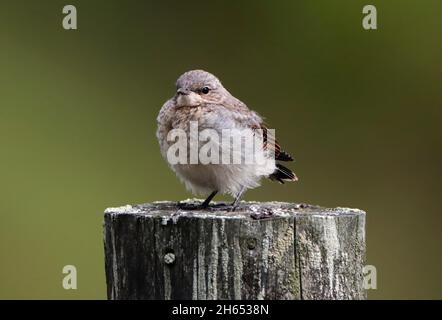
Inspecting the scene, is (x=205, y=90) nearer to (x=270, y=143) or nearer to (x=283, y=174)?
(x=270, y=143)

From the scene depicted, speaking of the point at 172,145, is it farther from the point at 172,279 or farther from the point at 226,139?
the point at 172,279

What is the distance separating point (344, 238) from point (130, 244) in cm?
130

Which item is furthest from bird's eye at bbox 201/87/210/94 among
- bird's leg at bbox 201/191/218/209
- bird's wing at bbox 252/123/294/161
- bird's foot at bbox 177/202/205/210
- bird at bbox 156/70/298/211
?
bird's foot at bbox 177/202/205/210

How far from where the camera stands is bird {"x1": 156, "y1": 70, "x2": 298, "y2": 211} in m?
6.71

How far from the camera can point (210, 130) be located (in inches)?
263

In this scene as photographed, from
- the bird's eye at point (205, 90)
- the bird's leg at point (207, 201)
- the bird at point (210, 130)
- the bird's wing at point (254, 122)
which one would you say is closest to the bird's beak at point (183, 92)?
the bird at point (210, 130)

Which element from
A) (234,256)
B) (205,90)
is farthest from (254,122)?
(234,256)

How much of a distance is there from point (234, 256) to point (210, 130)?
2.00 meters

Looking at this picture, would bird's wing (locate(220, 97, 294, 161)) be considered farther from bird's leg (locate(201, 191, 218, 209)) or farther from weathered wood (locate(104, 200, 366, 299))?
weathered wood (locate(104, 200, 366, 299))

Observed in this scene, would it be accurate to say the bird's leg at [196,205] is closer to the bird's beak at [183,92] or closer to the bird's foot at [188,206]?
the bird's foot at [188,206]

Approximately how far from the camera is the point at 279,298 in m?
4.89

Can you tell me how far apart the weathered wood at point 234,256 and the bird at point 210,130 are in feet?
4.73

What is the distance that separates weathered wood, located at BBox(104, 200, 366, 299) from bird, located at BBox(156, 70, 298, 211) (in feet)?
4.73
